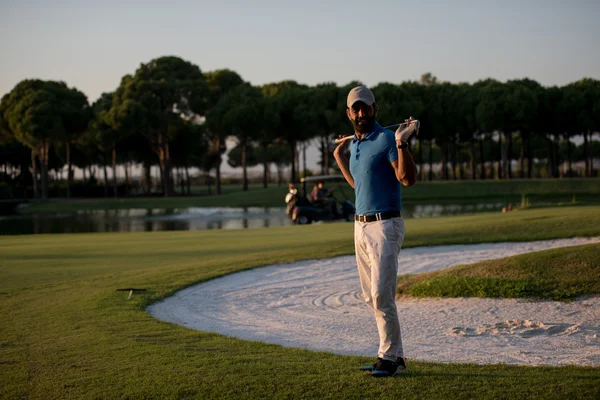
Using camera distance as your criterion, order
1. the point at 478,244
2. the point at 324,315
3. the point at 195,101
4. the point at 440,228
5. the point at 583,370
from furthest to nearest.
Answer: the point at 195,101 < the point at 440,228 < the point at 478,244 < the point at 324,315 < the point at 583,370

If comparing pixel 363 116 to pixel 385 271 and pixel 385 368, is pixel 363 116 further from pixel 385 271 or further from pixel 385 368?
pixel 385 368

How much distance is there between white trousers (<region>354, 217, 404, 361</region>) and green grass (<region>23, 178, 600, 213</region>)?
1841 inches

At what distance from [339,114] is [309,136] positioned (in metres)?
5.44

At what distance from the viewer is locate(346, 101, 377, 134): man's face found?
18.9 feet

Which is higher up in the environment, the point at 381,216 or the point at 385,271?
the point at 381,216

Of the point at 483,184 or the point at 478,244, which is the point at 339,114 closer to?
the point at 483,184

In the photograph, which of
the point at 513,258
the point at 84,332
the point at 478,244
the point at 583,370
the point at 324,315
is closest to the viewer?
the point at 583,370

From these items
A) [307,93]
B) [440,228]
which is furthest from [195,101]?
[440,228]

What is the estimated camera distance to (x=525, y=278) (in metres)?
10.4

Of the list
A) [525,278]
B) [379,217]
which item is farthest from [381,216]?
[525,278]

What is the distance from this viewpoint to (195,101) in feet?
229

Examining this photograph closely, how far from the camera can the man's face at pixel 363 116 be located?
577 cm

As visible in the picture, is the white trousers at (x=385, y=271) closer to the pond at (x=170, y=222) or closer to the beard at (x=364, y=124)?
the beard at (x=364, y=124)

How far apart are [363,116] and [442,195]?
5250cm
